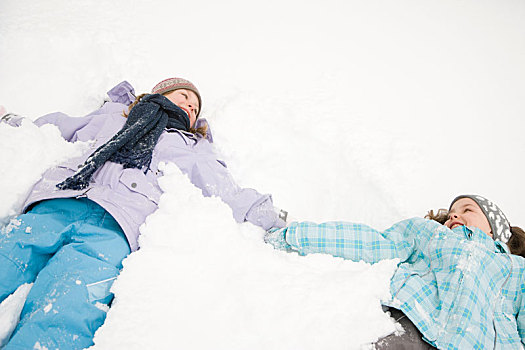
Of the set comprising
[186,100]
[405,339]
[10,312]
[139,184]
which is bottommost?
[405,339]

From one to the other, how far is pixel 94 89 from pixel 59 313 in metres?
1.71

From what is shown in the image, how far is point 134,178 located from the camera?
52.6 inches

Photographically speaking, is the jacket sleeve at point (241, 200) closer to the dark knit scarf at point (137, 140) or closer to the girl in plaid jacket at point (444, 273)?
the girl in plaid jacket at point (444, 273)

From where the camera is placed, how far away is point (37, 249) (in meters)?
1.11

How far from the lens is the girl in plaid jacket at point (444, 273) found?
44.3 inches

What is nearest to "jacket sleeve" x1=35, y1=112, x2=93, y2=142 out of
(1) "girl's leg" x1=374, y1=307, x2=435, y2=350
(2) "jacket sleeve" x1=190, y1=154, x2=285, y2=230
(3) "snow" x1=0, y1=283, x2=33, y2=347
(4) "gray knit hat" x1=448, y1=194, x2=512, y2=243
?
(2) "jacket sleeve" x1=190, y1=154, x2=285, y2=230

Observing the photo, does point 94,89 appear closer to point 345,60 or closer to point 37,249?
point 37,249

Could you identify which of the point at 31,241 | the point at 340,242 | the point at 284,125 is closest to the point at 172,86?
the point at 284,125

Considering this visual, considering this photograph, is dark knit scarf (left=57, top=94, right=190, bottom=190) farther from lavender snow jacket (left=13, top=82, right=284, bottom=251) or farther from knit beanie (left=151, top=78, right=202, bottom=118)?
knit beanie (left=151, top=78, right=202, bottom=118)

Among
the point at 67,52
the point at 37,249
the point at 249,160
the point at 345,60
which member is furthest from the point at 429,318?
the point at 67,52

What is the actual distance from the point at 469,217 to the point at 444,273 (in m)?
0.45

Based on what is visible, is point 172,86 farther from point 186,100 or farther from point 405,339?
point 405,339

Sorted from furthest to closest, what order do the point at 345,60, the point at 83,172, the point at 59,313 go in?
the point at 345,60, the point at 83,172, the point at 59,313

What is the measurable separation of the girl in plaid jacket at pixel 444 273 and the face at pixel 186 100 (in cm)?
96
